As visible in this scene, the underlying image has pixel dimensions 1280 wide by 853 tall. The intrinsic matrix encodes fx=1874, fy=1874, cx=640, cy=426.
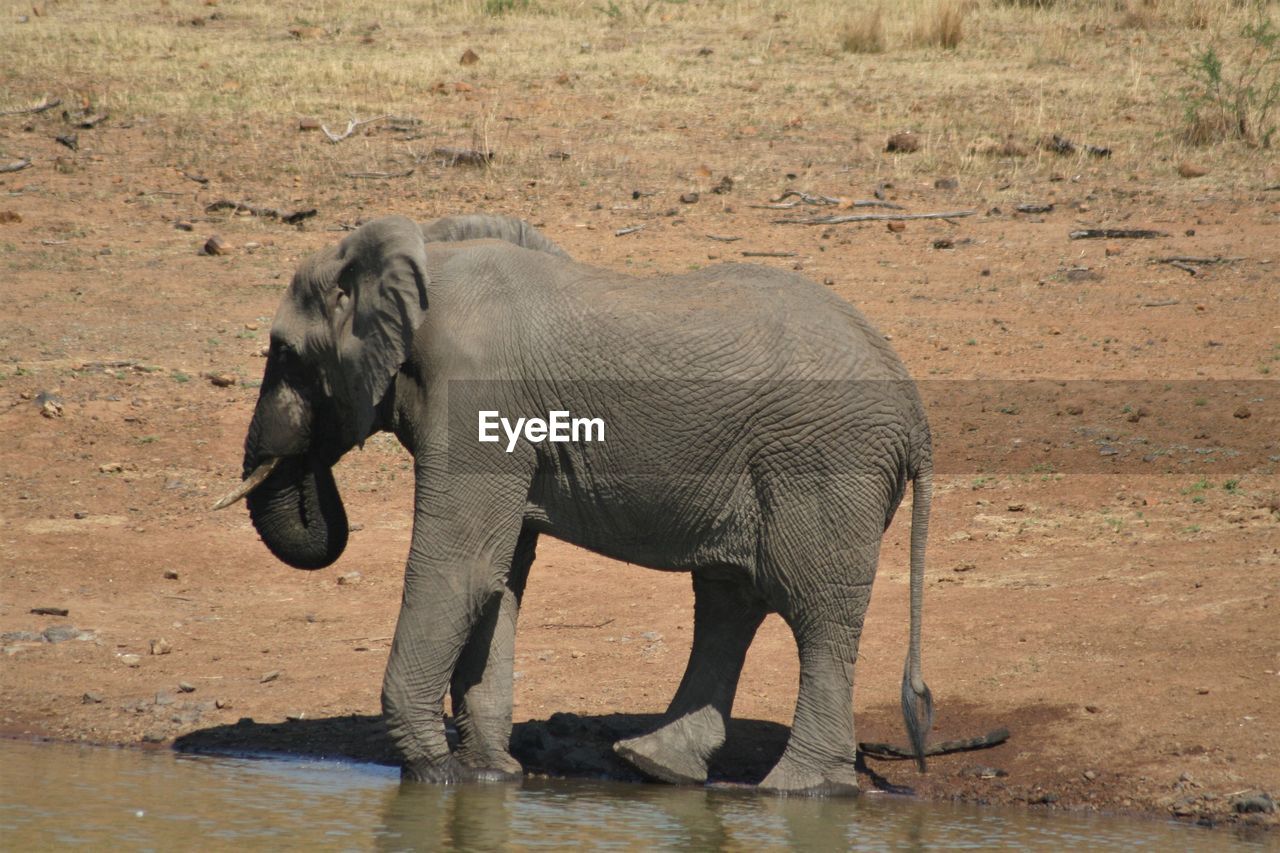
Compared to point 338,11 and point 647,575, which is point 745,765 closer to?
point 647,575

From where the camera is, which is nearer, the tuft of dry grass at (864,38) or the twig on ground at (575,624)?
the twig on ground at (575,624)

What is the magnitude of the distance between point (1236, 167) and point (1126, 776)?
10447 mm

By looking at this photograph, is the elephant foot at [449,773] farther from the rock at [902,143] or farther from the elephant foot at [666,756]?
the rock at [902,143]

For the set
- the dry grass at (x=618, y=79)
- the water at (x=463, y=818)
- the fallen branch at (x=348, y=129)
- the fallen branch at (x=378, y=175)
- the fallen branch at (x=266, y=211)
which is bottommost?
the water at (x=463, y=818)

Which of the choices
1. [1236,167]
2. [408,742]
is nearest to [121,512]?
[408,742]

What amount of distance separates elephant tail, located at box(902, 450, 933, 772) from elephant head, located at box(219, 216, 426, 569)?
2006 millimetres

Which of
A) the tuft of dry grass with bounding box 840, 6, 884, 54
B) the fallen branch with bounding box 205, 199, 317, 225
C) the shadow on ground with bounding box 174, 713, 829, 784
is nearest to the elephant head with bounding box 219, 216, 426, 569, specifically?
the shadow on ground with bounding box 174, 713, 829, 784

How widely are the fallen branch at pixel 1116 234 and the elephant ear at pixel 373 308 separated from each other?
926cm

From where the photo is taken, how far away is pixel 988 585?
32.0 ft

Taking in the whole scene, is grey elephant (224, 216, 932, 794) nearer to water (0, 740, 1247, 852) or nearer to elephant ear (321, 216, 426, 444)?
elephant ear (321, 216, 426, 444)

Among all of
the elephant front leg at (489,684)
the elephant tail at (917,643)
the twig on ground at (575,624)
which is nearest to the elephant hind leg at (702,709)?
the elephant front leg at (489,684)

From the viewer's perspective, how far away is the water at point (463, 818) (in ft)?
21.5

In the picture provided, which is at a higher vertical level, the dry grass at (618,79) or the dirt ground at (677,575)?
the dry grass at (618,79)

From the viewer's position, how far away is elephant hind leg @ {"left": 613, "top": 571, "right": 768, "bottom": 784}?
7.44 metres
